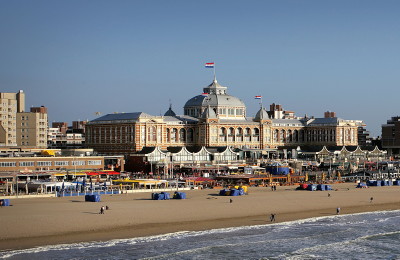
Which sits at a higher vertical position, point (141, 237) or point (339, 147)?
point (339, 147)

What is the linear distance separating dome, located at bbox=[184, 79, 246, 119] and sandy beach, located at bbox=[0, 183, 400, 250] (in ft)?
226

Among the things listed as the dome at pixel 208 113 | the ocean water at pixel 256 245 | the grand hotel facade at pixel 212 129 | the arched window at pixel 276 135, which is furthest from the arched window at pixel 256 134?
the ocean water at pixel 256 245

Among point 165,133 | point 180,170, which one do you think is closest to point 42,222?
point 180,170

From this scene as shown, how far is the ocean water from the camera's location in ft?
165

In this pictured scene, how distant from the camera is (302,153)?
166 m

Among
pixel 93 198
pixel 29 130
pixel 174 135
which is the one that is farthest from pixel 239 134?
pixel 93 198

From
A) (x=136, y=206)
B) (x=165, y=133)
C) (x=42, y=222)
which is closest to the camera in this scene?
(x=42, y=222)

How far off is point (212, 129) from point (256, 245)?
105 m

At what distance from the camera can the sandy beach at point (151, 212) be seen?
57.0m

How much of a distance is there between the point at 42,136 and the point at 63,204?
8313 cm

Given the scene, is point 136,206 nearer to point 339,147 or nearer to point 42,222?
point 42,222

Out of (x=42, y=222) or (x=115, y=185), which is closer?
(x=42, y=222)

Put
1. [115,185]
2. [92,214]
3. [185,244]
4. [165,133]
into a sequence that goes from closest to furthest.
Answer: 1. [185,244]
2. [92,214]
3. [115,185]
4. [165,133]

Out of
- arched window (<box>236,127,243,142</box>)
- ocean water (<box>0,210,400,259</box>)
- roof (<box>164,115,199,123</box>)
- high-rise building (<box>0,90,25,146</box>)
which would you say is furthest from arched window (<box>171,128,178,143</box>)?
ocean water (<box>0,210,400,259</box>)
